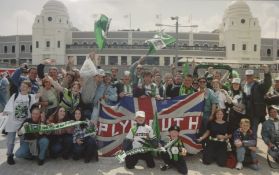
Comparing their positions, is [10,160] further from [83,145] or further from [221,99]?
[221,99]

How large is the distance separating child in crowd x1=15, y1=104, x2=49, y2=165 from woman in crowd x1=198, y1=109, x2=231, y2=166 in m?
2.97

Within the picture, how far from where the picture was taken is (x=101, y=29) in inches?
380

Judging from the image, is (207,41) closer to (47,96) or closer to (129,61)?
(129,61)

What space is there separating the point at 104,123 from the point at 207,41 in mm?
69369

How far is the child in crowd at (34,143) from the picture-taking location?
6.88 m

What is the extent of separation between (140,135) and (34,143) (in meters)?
1.95

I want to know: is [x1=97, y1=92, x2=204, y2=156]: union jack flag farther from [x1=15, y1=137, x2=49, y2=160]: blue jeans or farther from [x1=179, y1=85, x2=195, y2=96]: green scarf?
[x1=15, y1=137, x2=49, y2=160]: blue jeans

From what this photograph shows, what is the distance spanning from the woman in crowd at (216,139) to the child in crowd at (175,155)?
0.73m

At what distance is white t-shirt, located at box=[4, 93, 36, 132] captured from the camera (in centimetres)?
704

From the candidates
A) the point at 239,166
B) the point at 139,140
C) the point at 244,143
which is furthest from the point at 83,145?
the point at 244,143

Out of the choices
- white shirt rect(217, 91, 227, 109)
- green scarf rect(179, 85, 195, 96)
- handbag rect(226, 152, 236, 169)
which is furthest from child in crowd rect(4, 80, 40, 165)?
handbag rect(226, 152, 236, 169)

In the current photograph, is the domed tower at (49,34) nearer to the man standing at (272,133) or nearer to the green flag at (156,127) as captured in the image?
the green flag at (156,127)

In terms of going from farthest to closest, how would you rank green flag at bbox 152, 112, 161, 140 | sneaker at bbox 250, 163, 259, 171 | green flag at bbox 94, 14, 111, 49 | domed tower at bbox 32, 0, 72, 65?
domed tower at bbox 32, 0, 72, 65, green flag at bbox 94, 14, 111, 49, green flag at bbox 152, 112, 161, 140, sneaker at bbox 250, 163, 259, 171

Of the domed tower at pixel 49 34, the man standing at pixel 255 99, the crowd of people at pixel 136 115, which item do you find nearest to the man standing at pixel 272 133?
the crowd of people at pixel 136 115
